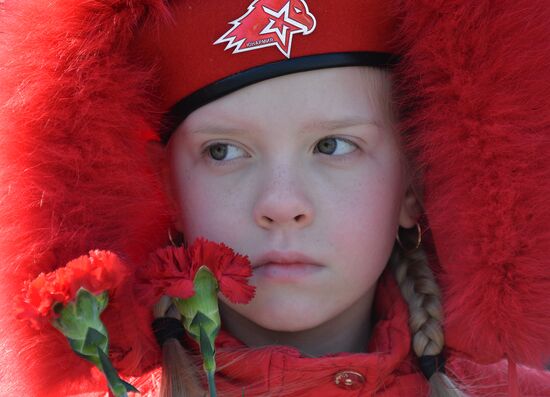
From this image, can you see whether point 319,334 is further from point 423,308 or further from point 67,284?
point 67,284

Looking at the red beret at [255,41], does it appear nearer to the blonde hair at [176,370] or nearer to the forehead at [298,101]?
the forehead at [298,101]

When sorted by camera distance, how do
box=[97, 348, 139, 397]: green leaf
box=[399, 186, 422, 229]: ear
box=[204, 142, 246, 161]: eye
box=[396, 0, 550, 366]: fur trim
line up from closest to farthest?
1. box=[97, 348, 139, 397]: green leaf
2. box=[396, 0, 550, 366]: fur trim
3. box=[204, 142, 246, 161]: eye
4. box=[399, 186, 422, 229]: ear

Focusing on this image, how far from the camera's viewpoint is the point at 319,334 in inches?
62.8

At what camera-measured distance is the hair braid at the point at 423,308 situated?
150 centimetres

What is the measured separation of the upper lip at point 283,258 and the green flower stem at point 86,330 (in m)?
0.40

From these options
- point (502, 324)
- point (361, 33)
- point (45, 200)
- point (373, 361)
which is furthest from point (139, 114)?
point (502, 324)

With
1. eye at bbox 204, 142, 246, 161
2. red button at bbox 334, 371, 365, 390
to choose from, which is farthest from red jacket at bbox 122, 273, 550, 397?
eye at bbox 204, 142, 246, 161

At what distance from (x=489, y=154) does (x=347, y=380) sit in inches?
17.6

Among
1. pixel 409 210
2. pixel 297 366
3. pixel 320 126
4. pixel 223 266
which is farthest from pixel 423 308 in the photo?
pixel 223 266

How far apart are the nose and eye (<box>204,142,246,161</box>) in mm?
87

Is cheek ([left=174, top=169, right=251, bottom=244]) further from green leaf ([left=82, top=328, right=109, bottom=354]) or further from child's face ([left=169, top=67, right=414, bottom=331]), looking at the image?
green leaf ([left=82, top=328, right=109, bottom=354])

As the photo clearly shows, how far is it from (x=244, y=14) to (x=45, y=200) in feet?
1.50

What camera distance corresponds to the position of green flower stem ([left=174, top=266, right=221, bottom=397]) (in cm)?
115

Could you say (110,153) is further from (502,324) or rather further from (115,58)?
(502,324)
